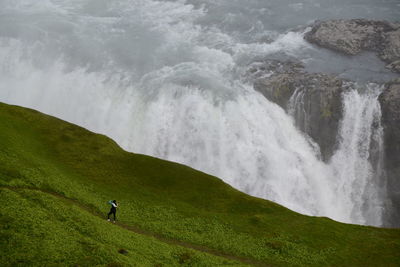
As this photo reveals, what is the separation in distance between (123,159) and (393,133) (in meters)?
50.6

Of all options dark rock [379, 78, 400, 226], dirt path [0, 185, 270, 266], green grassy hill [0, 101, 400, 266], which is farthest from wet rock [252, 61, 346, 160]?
dirt path [0, 185, 270, 266]

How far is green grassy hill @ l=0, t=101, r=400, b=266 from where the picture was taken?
34469 millimetres

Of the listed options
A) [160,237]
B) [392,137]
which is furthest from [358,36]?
[160,237]

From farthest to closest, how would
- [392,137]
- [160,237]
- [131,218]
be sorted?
[392,137] → [131,218] → [160,237]

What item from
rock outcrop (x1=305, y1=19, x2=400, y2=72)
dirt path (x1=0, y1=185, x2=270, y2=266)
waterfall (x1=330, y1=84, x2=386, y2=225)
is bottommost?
dirt path (x1=0, y1=185, x2=270, y2=266)

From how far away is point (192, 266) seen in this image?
1444 inches

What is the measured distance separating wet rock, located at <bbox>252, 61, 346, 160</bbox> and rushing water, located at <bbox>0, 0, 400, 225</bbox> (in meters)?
1.69

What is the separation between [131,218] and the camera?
4428 cm

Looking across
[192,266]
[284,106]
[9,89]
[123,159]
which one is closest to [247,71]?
[284,106]

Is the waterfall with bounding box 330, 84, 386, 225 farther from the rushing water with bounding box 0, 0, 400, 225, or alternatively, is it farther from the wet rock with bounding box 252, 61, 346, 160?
the wet rock with bounding box 252, 61, 346, 160

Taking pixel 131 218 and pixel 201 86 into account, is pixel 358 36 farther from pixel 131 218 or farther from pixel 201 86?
pixel 131 218

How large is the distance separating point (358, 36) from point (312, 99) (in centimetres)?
3053

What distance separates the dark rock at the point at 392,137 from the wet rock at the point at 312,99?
26.5 feet

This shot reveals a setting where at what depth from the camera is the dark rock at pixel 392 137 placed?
76.4 m
